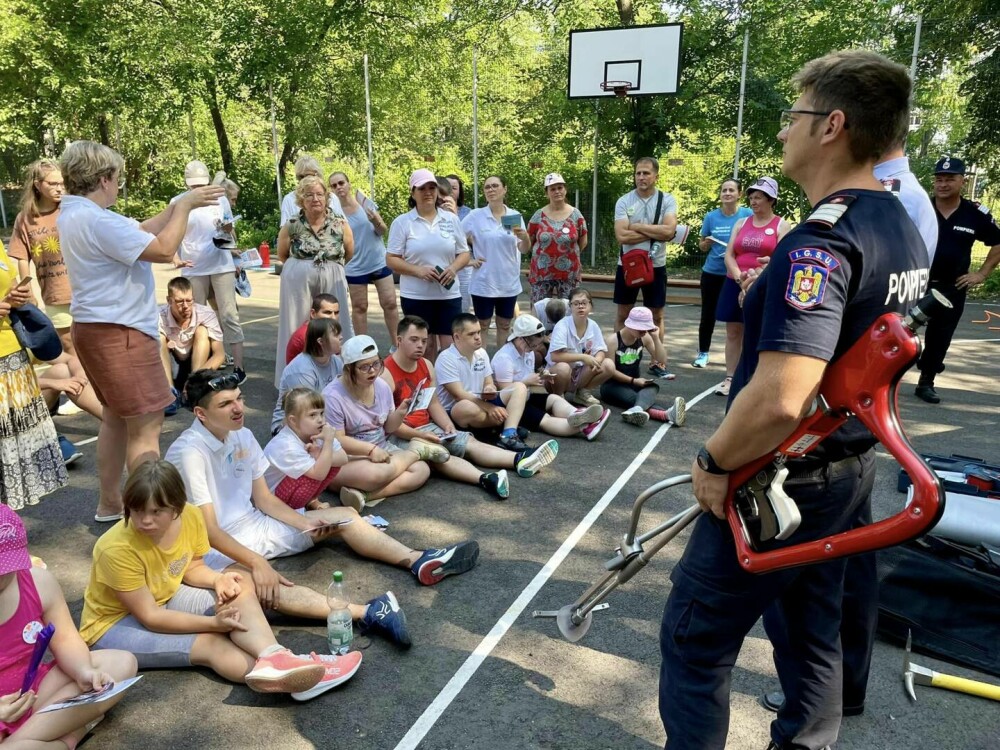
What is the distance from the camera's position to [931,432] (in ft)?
19.7

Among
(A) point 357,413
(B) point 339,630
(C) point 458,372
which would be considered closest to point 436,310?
(C) point 458,372

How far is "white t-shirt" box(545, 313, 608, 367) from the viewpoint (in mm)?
6477

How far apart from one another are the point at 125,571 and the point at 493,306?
4.91m

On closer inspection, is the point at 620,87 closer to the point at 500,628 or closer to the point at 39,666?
the point at 500,628

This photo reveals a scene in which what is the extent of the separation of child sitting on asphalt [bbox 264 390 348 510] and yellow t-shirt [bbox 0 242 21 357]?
1.31 m

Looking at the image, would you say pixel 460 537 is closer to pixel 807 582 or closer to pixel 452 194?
pixel 807 582

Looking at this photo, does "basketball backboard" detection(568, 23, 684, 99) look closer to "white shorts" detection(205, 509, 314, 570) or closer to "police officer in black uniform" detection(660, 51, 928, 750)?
"white shorts" detection(205, 509, 314, 570)

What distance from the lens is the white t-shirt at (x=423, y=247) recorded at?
256 inches

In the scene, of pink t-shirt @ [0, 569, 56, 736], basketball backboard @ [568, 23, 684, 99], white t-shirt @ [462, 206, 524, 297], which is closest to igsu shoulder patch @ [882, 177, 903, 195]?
pink t-shirt @ [0, 569, 56, 736]

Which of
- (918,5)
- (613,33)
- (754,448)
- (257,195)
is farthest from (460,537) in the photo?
(257,195)

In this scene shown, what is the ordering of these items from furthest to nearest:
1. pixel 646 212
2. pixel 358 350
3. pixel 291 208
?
pixel 646 212 → pixel 291 208 → pixel 358 350

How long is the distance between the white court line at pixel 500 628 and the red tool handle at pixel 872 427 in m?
Answer: 1.51

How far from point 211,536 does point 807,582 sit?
2.47 m

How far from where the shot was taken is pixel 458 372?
566 centimetres
